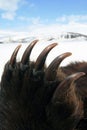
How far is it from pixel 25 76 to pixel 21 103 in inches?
10.6

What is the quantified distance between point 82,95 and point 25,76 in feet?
2.11

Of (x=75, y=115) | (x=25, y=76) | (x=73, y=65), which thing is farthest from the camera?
(x=73, y=65)

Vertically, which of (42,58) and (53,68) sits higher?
(42,58)

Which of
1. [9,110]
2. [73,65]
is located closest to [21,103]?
[9,110]

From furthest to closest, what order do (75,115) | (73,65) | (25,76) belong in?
(73,65) → (25,76) → (75,115)

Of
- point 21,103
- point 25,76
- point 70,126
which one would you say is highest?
point 25,76

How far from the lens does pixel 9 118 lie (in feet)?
11.2

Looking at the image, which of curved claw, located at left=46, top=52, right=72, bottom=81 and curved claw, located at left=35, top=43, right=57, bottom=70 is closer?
curved claw, located at left=46, top=52, right=72, bottom=81

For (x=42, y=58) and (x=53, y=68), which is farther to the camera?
(x=42, y=58)

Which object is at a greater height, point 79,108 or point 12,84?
point 12,84

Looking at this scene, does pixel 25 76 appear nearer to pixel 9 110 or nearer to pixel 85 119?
pixel 9 110

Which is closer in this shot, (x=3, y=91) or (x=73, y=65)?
(x=3, y=91)

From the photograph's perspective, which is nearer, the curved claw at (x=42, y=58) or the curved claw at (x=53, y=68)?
the curved claw at (x=53, y=68)

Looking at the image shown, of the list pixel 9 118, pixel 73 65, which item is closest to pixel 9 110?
pixel 9 118
